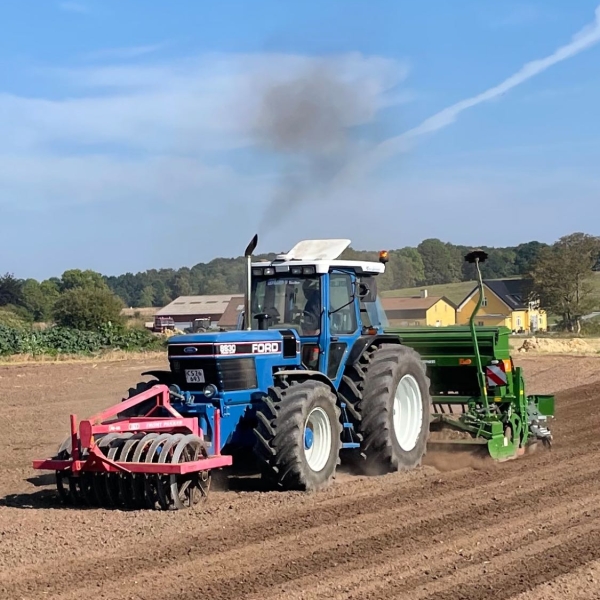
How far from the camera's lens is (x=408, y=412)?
Result: 10227 millimetres

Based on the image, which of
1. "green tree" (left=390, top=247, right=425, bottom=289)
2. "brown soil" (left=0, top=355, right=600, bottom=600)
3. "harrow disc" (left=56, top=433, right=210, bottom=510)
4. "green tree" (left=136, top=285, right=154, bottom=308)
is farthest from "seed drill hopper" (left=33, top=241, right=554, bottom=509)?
"green tree" (left=136, top=285, right=154, bottom=308)

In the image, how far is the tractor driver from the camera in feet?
30.8

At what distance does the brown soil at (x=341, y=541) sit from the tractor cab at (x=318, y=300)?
4.45 feet

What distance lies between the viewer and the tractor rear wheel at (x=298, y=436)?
8.14m

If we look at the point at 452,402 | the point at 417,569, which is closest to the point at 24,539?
the point at 417,569

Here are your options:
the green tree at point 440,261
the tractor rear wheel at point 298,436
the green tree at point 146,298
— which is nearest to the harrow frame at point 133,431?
the tractor rear wheel at point 298,436

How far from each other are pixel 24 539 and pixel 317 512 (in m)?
2.26

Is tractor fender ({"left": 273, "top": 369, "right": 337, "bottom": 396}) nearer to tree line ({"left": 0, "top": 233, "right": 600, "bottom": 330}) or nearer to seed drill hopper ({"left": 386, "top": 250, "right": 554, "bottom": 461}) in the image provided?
seed drill hopper ({"left": 386, "top": 250, "right": 554, "bottom": 461})

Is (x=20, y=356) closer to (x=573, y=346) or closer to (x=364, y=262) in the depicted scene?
(x=573, y=346)

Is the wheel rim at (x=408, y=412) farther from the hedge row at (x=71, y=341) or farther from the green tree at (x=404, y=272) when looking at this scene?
the hedge row at (x=71, y=341)

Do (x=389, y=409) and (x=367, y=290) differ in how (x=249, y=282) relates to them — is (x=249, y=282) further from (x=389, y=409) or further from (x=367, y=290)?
(x=389, y=409)

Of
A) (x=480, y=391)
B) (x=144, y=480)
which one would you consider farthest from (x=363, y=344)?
(x=144, y=480)

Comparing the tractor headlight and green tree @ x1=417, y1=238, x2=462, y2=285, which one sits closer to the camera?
the tractor headlight

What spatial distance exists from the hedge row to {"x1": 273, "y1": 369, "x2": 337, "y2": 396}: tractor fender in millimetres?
26351
